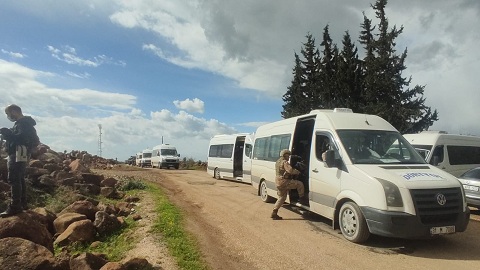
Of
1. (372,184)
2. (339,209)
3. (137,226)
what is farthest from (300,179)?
(137,226)

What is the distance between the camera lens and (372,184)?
264 inches

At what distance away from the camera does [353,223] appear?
7.23 metres

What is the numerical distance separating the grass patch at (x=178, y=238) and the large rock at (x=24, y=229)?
2.16 m

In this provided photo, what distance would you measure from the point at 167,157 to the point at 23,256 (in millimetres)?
33179

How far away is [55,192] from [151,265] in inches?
316

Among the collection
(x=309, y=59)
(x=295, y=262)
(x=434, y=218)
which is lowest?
(x=295, y=262)

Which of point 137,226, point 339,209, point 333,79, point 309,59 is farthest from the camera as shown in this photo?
point 309,59

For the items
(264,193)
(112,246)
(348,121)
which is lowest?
(112,246)

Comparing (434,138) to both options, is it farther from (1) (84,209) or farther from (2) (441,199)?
(1) (84,209)

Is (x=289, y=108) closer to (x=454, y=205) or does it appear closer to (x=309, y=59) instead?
(x=309, y=59)

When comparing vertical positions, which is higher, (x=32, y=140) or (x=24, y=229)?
(x=32, y=140)

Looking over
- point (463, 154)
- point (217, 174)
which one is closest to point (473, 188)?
point (463, 154)

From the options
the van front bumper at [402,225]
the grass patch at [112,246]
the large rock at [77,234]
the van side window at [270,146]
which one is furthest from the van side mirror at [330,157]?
the large rock at [77,234]

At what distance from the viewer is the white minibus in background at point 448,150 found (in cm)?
1426
